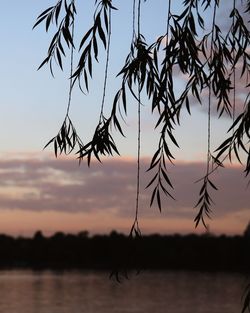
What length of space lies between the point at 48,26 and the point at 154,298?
50.3 meters

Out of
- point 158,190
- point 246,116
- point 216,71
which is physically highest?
point 216,71

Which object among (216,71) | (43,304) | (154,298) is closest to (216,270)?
(154,298)

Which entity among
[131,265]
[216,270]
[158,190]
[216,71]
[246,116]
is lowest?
[216,270]

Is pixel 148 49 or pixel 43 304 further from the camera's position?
pixel 43 304

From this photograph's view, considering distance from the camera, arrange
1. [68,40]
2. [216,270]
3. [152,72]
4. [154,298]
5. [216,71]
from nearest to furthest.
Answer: [152,72] < [68,40] < [216,71] < [154,298] < [216,270]

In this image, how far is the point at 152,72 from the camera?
121 inches

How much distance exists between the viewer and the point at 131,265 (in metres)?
3.07

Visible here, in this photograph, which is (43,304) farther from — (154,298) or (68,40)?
(68,40)

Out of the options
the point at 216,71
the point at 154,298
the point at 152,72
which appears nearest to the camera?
the point at 152,72

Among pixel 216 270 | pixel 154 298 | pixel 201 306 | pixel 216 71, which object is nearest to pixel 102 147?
pixel 216 71

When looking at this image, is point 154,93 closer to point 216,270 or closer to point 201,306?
point 201,306

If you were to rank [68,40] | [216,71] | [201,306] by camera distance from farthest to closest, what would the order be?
[201,306] < [216,71] < [68,40]

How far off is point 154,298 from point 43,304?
8979 millimetres

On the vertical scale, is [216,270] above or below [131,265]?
below
